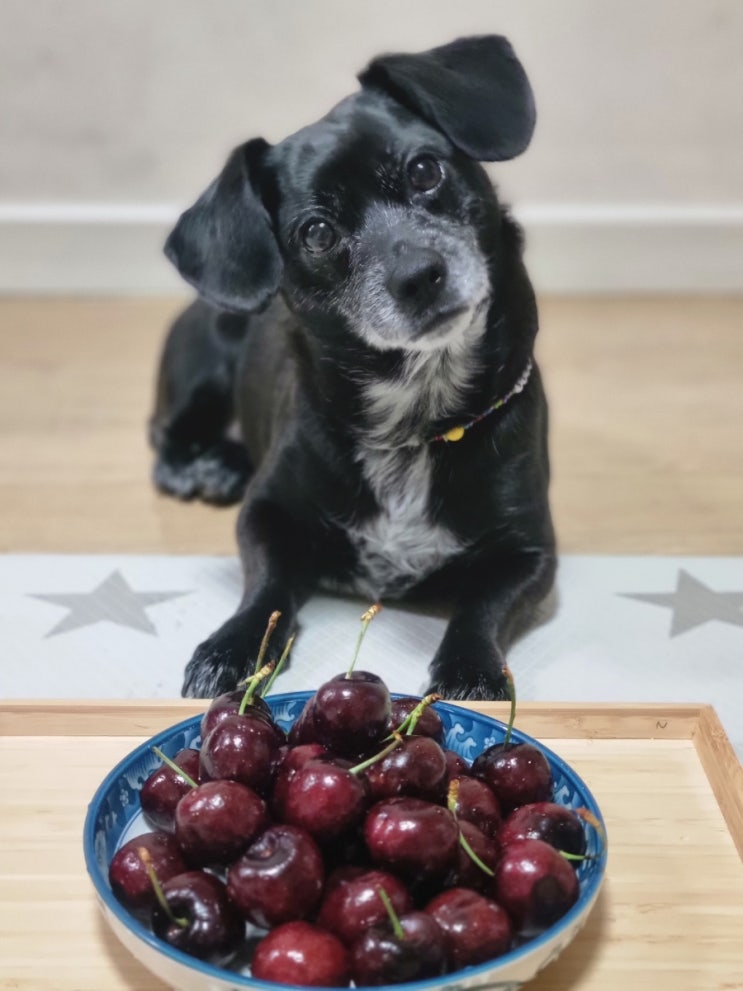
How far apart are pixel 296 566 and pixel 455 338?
0.42 metres

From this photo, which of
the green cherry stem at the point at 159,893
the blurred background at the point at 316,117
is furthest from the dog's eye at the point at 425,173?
the blurred background at the point at 316,117

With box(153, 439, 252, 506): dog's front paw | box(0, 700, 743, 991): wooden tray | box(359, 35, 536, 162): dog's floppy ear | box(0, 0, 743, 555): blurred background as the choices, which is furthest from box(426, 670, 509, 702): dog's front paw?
box(0, 0, 743, 555): blurred background

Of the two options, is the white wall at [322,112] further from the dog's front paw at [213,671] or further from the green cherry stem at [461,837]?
the green cherry stem at [461,837]

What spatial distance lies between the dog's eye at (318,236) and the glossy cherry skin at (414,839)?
0.81 metres

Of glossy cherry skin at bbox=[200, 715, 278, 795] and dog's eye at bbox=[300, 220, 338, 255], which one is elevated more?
dog's eye at bbox=[300, 220, 338, 255]

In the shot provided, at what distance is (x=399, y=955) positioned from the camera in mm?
793

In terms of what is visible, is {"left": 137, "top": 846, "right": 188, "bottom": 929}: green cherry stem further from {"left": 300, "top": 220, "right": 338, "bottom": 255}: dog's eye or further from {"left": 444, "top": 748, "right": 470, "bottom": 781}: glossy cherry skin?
{"left": 300, "top": 220, "right": 338, "bottom": 255}: dog's eye

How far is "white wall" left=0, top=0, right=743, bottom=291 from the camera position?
3.01m

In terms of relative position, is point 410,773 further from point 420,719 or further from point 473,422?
point 473,422

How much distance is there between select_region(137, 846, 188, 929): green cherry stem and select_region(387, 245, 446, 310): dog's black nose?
793mm

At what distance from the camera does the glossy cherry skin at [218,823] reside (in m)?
0.87

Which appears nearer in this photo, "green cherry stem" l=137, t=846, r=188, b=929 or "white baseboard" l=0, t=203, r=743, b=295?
"green cherry stem" l=137, t=846, r=188, b=929

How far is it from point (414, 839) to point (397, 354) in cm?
82

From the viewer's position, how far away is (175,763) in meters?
→ 0.99
